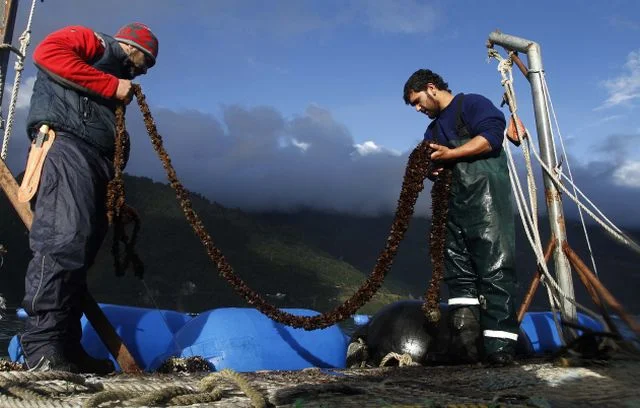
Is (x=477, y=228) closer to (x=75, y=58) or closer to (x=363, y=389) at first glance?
(x=363, y=389)

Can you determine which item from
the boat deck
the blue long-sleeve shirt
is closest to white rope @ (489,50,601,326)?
the blue long-sleeve shirt

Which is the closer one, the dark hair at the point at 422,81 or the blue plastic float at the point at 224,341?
the dark hair at the point at 422,81

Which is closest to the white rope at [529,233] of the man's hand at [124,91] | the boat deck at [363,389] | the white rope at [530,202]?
the white rope at [530,202]

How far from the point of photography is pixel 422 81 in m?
5.50

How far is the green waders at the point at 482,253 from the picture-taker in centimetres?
491

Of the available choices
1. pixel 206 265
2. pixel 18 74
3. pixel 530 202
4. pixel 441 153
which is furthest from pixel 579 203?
pixel 206 265

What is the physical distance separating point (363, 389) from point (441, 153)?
2378 millimetres

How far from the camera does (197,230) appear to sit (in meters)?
4.91

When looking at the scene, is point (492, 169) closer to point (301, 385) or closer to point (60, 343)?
point (301, 385)

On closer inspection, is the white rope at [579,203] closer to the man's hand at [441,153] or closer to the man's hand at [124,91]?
the man's hand at [441,153]

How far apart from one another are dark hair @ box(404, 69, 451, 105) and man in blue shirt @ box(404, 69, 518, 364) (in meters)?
0.01

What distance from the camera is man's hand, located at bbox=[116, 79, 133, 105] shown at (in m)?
4.55

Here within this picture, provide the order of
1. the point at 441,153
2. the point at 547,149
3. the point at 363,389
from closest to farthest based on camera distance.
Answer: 1. the point at 363,389
2. the point at 441,153
3. the point at 547,149

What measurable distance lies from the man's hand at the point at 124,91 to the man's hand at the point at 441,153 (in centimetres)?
251
